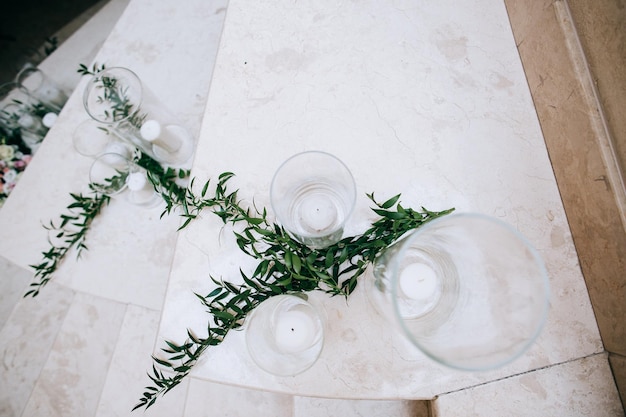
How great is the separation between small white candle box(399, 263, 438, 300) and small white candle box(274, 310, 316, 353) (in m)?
0.19

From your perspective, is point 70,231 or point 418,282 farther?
point 70,231

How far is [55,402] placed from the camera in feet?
4.46

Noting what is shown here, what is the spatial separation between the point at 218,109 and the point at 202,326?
0.51 metres

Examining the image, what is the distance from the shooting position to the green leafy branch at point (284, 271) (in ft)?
1.98

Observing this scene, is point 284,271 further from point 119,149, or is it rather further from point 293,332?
point 119,149

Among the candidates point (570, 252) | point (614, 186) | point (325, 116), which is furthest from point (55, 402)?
point (614, 186)

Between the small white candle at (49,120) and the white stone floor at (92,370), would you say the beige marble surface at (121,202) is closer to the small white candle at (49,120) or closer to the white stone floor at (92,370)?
the white stone floor at (92,370)

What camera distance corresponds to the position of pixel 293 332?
60cm

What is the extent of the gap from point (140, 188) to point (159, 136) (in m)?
0.22

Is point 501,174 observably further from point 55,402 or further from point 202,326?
point 55,402

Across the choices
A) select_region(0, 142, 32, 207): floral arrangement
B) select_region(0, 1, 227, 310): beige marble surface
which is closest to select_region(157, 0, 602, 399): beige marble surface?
select_region(0, 1, 227, 310): beige marble surface

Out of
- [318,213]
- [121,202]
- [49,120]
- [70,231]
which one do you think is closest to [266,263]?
[318,213]

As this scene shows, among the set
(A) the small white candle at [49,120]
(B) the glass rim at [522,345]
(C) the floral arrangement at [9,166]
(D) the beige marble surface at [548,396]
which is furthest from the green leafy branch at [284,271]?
(C) the floral arrangement at [9,166]

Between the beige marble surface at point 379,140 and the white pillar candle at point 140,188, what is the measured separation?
0.53 meters
